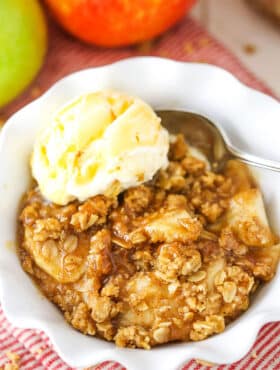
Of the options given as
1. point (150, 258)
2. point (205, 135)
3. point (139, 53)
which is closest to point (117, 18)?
point (139, 53)

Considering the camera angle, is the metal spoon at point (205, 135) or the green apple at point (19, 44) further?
the green apple at point (19, 44)

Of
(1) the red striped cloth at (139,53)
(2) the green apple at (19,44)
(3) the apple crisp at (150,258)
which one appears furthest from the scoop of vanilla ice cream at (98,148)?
(1) the red striped cloth at (139,53)

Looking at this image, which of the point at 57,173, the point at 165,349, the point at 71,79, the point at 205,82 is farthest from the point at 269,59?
the point at 165,349

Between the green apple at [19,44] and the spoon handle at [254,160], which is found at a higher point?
the green apple at [19,44]

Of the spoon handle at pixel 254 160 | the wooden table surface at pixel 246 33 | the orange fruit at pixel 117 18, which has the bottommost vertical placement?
the wooden table surface at pixel 246 33

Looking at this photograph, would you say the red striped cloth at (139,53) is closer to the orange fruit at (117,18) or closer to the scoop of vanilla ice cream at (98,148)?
the orange fruit at (117,18)

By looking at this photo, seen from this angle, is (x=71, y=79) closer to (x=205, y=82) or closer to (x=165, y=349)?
(x=205, y=82)

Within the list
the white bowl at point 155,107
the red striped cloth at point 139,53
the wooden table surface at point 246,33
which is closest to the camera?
the white bowl at point 155,107

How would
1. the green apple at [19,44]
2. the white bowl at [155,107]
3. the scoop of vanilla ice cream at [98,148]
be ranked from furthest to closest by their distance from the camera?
the green apple at [19,44]
the scoop of vanilla ice cream at [98,148]
the white bowl at [155,107]
